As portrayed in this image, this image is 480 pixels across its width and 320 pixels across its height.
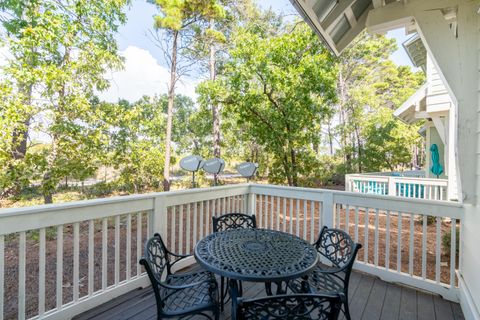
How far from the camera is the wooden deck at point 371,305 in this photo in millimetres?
2207

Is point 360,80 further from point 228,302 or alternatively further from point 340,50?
point 228,302

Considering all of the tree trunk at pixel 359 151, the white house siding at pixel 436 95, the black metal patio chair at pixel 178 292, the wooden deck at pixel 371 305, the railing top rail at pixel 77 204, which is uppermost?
the white house siding at pixel 436 95

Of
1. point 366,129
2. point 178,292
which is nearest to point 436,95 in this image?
point 178,292

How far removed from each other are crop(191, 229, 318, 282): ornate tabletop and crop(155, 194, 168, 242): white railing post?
0.83m

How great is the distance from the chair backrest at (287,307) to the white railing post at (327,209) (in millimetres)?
2114

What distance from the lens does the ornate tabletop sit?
5.13 feet

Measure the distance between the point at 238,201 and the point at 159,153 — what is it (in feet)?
19.5

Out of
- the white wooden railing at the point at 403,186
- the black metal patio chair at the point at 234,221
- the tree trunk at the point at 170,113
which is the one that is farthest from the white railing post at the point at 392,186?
the tree trunk at the point at 170,113

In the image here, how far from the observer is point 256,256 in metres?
1.82

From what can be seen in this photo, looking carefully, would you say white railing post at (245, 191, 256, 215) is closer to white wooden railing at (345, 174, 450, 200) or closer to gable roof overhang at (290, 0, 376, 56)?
gable roof overhang at (290, 0, 376, 56)

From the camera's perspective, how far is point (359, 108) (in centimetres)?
1159

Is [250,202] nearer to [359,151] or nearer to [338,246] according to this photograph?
[338,246]

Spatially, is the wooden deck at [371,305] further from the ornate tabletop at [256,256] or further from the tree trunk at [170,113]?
the tree trunk at [170,113]

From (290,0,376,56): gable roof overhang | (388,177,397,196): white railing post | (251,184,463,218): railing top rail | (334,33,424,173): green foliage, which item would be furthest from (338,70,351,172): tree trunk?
(290,0,376,56): gable roof overhang
